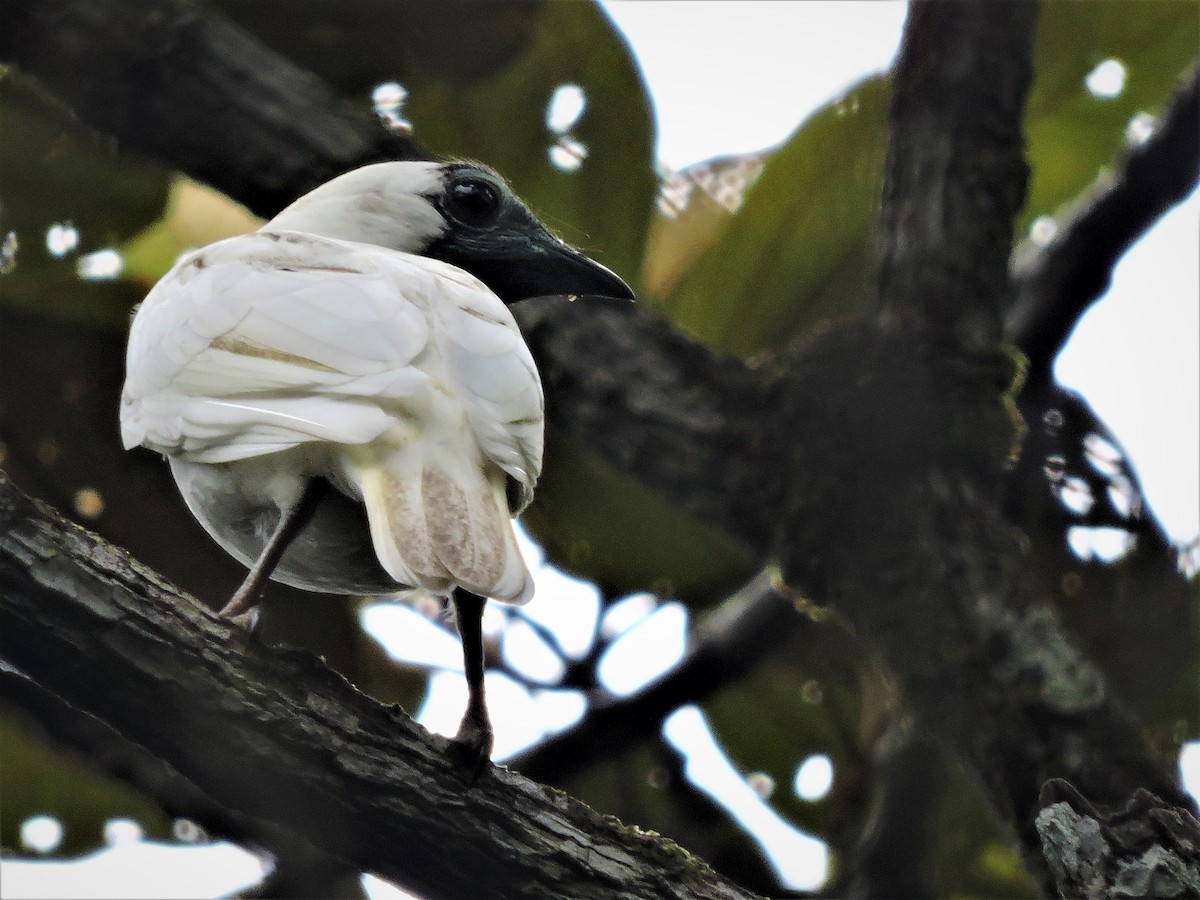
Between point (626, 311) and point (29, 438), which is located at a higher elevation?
point (626, 311)

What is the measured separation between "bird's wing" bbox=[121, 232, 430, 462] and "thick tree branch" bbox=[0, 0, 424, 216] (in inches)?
38.2

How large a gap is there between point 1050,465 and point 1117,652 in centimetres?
49

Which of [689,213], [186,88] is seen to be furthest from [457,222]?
[689,213]

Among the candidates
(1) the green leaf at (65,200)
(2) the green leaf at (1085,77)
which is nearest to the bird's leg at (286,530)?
(1) the green leaf at (65,200)

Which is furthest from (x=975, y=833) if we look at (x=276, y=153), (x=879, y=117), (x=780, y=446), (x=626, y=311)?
(x=276, y=153)

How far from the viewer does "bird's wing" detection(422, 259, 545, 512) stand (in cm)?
193

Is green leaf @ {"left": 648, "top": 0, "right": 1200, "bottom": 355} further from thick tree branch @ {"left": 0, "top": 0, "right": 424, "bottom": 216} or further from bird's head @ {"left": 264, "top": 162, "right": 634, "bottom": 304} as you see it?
thick tree branch @ {"left": 0, "top": 0, "right": 424, "bottom": 216}

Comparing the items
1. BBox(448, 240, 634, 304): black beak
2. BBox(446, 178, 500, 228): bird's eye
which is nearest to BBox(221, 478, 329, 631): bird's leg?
BBox(448, 240, 634, 304): black beak

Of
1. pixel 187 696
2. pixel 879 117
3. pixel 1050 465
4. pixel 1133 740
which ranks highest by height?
pixel 879 117

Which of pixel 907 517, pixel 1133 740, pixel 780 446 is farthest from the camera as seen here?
pixel 780 446

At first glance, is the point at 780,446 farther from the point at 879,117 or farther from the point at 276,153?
the point at 276,153

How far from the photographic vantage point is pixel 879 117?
3.60 m

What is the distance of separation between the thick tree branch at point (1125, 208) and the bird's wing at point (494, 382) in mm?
1690

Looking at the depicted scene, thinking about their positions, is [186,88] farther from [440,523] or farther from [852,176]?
[440,523]
